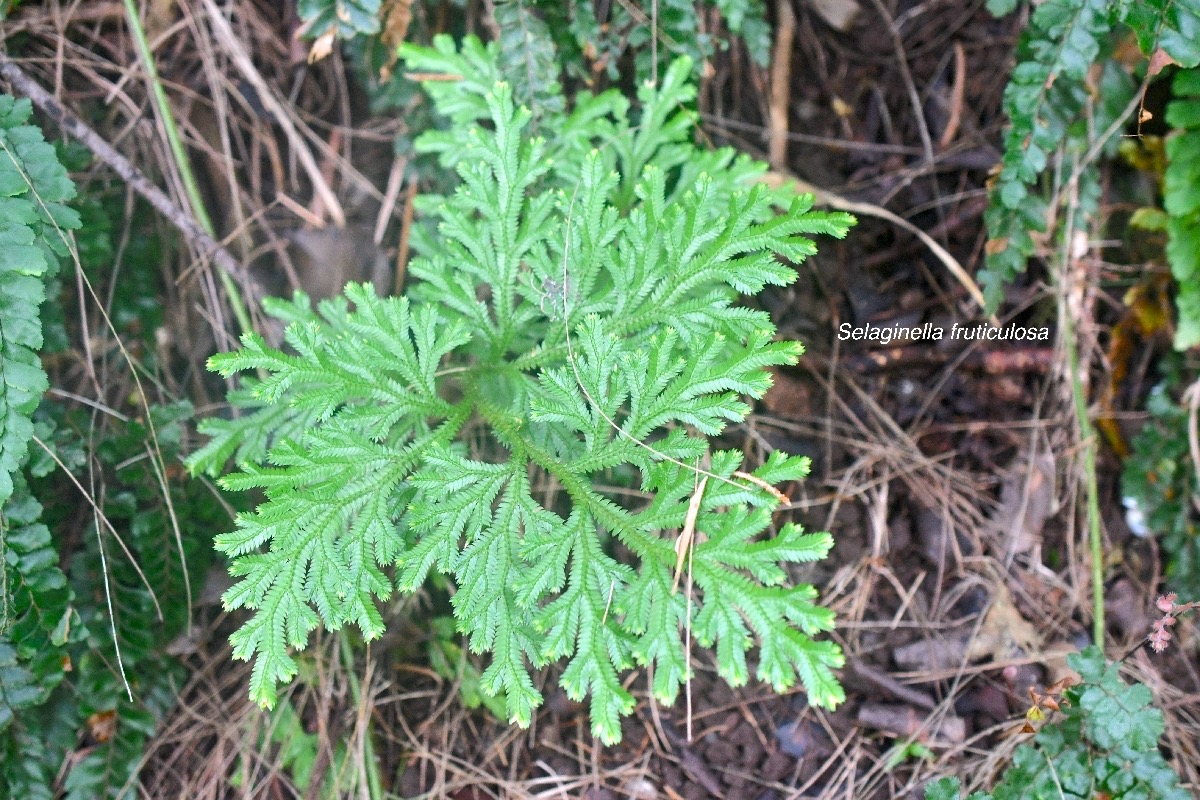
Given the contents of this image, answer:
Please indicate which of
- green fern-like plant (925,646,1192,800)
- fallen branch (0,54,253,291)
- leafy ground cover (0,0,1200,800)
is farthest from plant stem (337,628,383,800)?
green fern-like plant (925,646,1192,800)

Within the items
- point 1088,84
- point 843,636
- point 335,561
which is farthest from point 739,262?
point 1088,84

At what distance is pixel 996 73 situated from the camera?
3.11m

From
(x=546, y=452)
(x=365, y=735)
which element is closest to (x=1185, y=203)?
(x=546, y=452)

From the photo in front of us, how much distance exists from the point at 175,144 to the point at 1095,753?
122 inches

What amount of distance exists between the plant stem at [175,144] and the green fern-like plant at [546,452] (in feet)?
1.70

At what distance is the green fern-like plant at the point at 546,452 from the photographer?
1749mm

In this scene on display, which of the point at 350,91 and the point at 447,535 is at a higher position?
the point at 350,91

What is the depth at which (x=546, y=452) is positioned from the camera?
82.0 inches

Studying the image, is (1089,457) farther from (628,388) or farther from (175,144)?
(175,144)

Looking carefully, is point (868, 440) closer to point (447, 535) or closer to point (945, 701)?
point (945, 701)

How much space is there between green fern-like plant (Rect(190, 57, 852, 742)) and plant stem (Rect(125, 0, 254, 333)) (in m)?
0.52

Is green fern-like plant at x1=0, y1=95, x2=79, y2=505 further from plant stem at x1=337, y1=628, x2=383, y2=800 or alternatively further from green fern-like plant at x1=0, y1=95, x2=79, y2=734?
plant stem at x1=337, y1=628, x2=383, y2=800

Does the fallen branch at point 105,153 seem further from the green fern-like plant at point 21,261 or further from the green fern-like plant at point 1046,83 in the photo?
the green fern-like plant at point 1046,83

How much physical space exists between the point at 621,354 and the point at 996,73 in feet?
6.88
